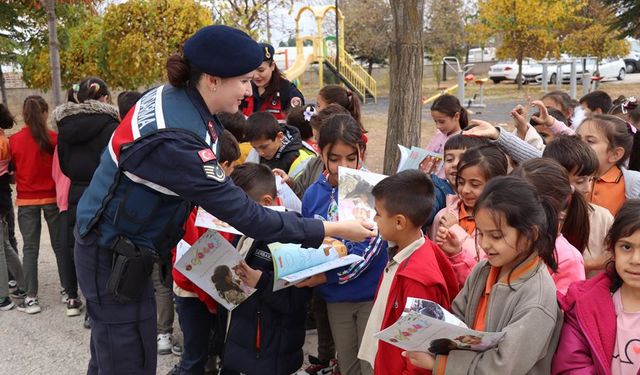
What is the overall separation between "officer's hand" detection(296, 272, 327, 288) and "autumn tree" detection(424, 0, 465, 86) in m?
28.6

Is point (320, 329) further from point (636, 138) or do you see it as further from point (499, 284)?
point (636, 138)

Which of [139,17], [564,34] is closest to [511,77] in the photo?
[564,34]

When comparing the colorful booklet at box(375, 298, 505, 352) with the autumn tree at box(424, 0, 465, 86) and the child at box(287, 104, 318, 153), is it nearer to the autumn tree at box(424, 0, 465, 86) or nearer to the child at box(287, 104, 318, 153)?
the child at box(287, 104, 318, 153)

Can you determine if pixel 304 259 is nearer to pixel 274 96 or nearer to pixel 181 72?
pixel 181 72

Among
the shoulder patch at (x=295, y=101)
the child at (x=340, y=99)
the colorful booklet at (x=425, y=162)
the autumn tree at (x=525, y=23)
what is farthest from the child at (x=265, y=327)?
the autumn tree at (x=525, y=23)

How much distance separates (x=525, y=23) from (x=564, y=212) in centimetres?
2232

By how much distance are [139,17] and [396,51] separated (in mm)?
5732

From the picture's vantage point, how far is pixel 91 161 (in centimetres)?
459

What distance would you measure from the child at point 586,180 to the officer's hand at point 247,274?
1.58 metres

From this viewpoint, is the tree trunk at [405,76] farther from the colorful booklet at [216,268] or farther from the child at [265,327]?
the colorful booklet at [216,268]

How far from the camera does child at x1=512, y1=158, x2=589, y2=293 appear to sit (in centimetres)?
241

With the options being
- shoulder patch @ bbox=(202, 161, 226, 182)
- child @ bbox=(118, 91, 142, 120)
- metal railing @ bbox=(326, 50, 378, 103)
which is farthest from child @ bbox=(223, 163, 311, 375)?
metal railing @ bbox=(326, 50, 378, 103)

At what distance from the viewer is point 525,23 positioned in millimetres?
23141

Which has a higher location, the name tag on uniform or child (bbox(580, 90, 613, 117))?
child (bbox(580, 90, 613, 117))
